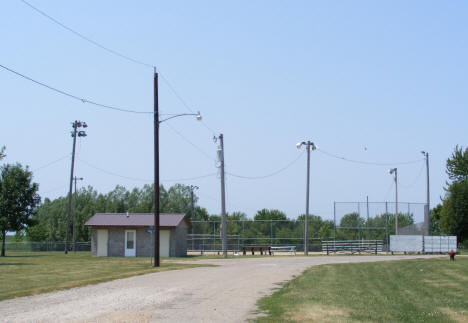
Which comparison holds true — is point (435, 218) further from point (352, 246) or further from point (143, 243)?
point (143, 243)

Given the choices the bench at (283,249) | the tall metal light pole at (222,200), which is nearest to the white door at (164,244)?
the tall metal light pole at (222,200)

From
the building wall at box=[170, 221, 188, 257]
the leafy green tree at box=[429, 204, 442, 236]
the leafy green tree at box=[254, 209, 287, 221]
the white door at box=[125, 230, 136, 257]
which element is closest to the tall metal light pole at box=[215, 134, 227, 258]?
the building wall at box=[170, 221, 188, 257]

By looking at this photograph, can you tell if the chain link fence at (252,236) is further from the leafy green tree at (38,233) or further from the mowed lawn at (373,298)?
the leafy green tree at (38,233)

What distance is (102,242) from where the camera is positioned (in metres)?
42.2

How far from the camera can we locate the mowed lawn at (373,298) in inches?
434

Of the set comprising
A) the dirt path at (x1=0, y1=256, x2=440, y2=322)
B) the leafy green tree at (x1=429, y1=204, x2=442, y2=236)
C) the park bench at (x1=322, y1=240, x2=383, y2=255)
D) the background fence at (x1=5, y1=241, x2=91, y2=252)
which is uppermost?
the leafy green tree at (x1=429, y1=204, x2=442, y2=236)

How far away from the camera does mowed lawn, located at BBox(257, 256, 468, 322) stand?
11014mm

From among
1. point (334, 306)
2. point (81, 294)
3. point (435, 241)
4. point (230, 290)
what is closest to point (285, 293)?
point (230, 290)

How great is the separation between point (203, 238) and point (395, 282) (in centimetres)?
3167

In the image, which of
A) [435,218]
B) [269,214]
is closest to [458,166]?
[435,218]

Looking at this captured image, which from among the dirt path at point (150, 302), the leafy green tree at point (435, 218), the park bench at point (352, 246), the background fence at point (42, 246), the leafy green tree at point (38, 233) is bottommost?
the background fence at point (42, 246)

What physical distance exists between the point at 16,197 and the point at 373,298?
1441 inches

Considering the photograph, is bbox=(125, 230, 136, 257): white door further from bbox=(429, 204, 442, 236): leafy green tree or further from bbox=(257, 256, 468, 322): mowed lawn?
bbox=(429, 204, 442, 236): leafy green tree

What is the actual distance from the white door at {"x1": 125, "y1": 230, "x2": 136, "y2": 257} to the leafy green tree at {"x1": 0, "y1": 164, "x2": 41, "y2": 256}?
28.9 ft
